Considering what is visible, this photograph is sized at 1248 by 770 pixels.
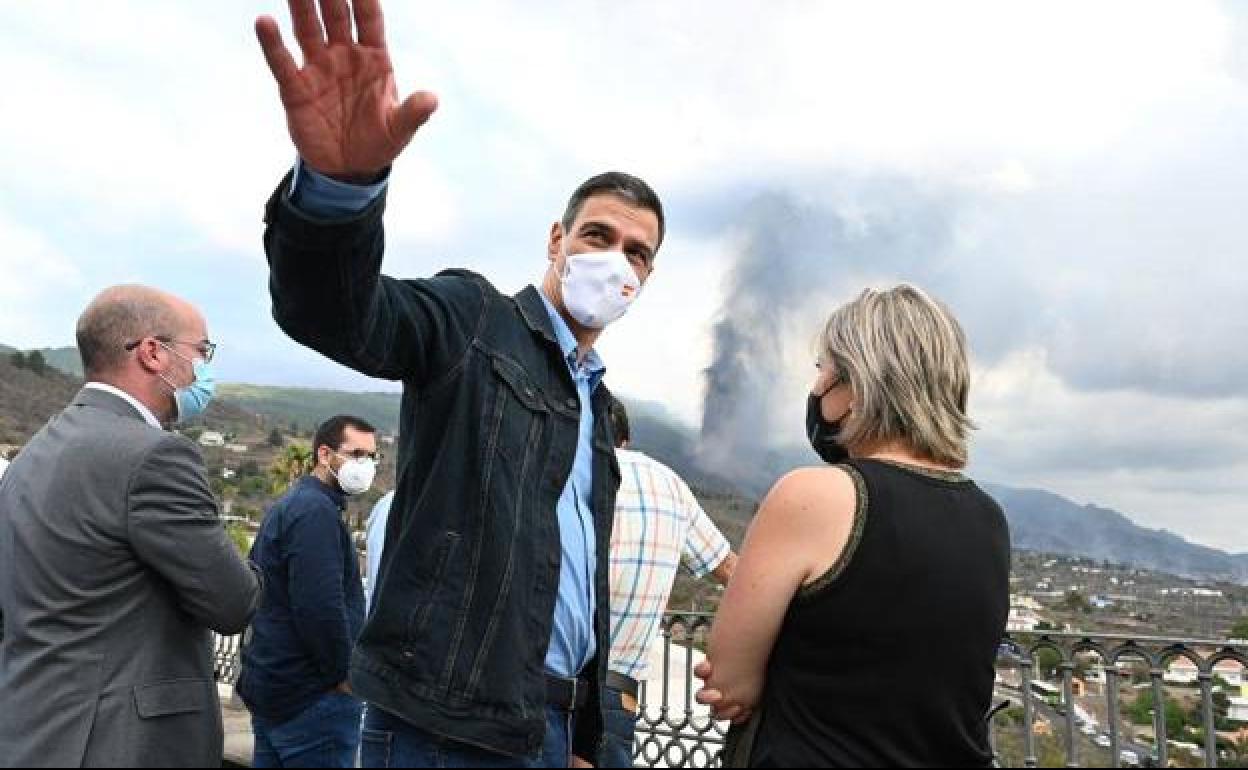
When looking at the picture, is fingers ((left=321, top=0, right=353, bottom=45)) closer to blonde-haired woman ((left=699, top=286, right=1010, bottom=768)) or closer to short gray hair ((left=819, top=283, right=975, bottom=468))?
blonde-haired woman ((left=699, top=286, right=1010, bottom=768))

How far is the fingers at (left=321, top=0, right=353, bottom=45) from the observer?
1.57 meters

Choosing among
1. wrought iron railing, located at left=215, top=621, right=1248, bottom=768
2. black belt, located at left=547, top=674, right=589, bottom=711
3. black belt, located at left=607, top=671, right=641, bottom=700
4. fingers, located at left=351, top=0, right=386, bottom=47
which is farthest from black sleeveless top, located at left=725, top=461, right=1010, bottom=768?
wrought iron railing, located at left=215, top=621, right=1248, bottom=768

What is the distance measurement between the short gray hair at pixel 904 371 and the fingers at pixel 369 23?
1.38 m

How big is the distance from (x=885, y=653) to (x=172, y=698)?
6.90 feet

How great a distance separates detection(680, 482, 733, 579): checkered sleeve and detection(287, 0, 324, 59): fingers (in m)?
2.69

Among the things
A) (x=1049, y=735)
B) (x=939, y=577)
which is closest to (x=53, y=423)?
(x=939, y=577)

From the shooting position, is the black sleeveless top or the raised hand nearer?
the raised hand

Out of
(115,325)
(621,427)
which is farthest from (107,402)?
(621,427)

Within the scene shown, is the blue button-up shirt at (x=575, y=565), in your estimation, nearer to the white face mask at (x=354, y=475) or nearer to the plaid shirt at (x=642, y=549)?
the plaid shirt at (x=642, y=549)

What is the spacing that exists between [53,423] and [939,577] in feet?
9.06

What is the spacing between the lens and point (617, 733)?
273 centimetres

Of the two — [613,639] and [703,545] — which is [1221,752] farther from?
[613,639]

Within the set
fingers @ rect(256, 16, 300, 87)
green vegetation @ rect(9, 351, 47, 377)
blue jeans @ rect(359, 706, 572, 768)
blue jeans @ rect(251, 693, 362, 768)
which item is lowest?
blue jeans @ rect(251, 693, 362, 768)

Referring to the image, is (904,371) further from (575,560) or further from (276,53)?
(276,53)
